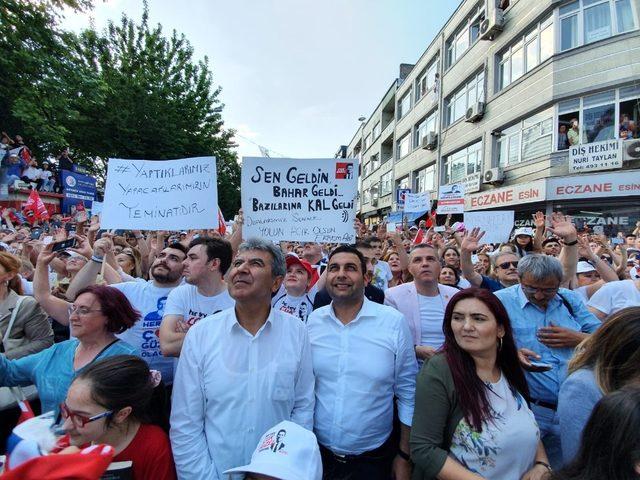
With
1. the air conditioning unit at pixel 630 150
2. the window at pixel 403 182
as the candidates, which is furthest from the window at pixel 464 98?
the air conditioning unit at pixel 630 150

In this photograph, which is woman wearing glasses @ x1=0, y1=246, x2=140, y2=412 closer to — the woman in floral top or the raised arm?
the raised arm

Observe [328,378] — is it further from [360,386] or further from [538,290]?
[538,290]

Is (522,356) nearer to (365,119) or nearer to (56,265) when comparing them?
(56,265)

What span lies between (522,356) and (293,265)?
82.2 inches

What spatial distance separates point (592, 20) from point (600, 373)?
18.2 metres

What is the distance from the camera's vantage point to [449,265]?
5133 mm

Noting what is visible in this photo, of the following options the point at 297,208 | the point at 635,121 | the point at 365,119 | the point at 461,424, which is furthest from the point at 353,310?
the point at 365,119

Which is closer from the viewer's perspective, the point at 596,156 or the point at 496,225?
the point at 496,225

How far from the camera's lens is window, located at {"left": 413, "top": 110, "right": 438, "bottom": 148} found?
2814 centimetres

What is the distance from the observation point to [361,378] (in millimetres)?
2365

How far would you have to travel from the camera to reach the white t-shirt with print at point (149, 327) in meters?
3.05

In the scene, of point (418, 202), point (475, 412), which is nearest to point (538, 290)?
point (475, 412)

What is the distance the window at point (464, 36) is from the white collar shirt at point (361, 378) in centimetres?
2382

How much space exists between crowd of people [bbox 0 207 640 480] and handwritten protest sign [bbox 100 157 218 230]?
1.10m
